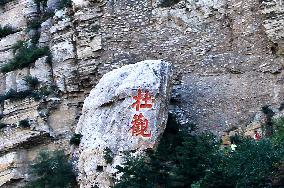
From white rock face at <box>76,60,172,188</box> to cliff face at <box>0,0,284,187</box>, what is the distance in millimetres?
1586

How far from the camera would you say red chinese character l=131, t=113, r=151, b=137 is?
18047 mm

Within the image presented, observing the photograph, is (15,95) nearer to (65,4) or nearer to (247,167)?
(65,4)

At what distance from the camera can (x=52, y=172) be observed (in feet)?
63.2

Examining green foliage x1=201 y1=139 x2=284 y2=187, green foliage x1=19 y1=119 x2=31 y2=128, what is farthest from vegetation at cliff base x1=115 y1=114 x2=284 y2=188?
green foliage x1=19 y1=119 x2=31 y2=128

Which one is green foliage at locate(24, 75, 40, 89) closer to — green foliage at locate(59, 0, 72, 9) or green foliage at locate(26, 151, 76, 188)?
green foliage at locate(59, 0, 72, 9)

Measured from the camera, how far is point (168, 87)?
19250 mm

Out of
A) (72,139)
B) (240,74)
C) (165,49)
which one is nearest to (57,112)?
(72,139)

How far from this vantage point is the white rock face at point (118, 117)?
18031 mm

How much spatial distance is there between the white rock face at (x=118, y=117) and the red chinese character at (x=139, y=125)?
50 millimetres

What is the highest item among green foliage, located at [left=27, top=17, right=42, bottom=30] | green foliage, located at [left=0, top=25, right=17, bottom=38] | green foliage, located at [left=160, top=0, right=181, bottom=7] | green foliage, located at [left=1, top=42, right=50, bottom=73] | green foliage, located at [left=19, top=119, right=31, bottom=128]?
green foliage, located at [left=160, top=0, right=181, bottom=7]

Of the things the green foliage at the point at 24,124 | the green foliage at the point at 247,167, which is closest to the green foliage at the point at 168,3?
the green foliage at the point at 24,124

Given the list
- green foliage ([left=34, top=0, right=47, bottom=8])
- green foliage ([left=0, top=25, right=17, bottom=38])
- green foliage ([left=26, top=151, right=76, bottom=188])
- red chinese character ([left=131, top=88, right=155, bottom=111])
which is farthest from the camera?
green foliage ([left=34, top=0, right=47, bottom=8])

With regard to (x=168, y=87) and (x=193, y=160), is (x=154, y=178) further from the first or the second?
(x=168, y=87)

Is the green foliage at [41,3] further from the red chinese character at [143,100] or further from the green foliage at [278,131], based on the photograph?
the green foliage at [278,131]
